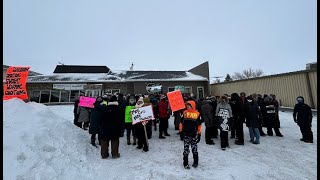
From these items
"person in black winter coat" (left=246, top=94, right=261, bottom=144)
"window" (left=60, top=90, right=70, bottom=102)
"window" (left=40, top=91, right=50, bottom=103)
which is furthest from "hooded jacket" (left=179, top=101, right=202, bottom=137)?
"window" (left=40, top=91, right=50, bottom=103)

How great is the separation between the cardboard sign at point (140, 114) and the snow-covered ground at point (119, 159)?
3.68 ft

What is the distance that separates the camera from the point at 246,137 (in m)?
9.56

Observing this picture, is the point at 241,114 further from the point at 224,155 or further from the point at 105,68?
the point at 105,68

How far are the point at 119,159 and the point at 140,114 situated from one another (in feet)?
5.49

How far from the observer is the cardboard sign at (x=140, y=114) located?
25.3ft

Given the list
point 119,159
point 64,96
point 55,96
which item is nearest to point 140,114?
point 119,159

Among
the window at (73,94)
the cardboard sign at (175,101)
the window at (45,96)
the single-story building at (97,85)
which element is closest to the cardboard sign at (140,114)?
the cardboard sign at (175,101)

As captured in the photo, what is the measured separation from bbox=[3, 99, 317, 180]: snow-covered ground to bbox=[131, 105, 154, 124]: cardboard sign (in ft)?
3.68

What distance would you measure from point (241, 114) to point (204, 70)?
63.9 feet

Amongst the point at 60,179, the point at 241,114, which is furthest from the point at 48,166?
the point at 241,114

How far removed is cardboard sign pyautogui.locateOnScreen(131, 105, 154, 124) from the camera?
7707 millimetres

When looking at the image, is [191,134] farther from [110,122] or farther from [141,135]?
[110,122]

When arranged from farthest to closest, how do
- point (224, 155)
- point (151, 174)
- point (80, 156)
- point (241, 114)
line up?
1. point (241, 114)
2. point (224, 155)
3. point (80, 156)
4. point (151, 174)

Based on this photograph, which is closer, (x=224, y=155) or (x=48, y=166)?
(x=48, y=166)
